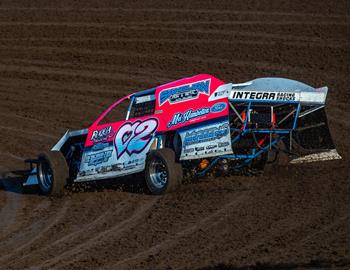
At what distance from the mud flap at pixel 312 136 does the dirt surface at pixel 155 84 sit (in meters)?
0.31

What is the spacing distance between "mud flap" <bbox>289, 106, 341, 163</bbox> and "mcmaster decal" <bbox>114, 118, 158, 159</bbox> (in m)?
2.08

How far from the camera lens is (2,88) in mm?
22297

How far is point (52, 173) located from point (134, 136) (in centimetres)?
157

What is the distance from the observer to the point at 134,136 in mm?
12781

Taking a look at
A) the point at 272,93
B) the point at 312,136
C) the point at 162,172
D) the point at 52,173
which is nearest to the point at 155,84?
the point at 52,173

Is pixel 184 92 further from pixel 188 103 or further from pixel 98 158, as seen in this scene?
pixel 98 158

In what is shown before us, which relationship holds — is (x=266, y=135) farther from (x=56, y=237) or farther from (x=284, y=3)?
(x=284, y=3)

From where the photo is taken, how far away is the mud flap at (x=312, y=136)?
12789mm

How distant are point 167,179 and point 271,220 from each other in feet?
7.96

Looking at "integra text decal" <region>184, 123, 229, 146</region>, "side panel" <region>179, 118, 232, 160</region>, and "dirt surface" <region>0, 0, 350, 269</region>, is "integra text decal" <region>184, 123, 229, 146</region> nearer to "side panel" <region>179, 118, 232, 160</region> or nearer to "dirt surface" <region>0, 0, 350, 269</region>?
"side panel" <region>179, 118, 232, 160</region>

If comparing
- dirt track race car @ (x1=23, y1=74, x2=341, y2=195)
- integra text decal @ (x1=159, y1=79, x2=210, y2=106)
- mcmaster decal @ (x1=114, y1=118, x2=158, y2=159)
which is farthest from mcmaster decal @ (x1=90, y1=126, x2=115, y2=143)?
integra text decal @ (x1=159, y1=79, x2=210, y2=106)

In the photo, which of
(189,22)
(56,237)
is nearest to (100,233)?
(56,237)

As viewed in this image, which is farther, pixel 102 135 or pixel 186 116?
pixel 102 135

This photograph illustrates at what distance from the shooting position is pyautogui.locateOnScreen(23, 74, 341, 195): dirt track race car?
12.2 metres
